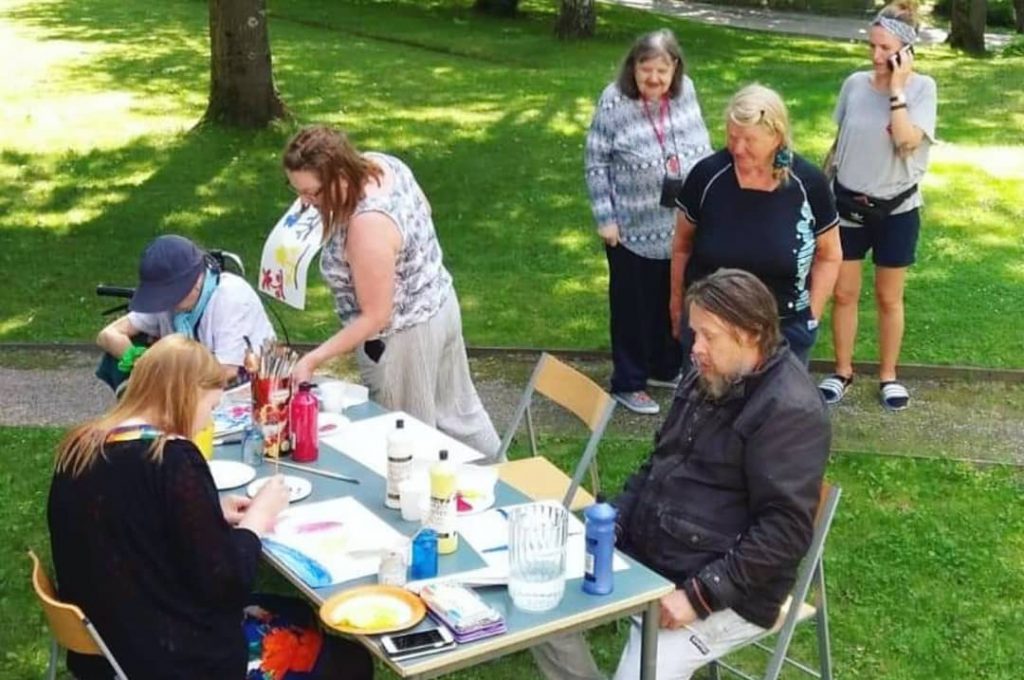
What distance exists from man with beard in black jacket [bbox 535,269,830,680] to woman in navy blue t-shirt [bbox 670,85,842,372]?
113cm

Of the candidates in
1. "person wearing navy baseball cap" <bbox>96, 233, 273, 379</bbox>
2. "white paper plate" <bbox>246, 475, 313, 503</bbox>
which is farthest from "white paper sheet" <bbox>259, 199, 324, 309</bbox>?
"white paper plate" <bbox>246, 475, 313, 503</bbox>

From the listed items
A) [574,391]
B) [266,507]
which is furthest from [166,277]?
[574,391]

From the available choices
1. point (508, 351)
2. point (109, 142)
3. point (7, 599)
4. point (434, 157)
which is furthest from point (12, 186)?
point (7, 599)

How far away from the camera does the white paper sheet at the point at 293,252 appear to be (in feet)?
15.4

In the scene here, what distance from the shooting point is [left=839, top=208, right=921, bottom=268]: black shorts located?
18.9 ft

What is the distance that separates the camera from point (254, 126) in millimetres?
11398

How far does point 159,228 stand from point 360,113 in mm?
4219

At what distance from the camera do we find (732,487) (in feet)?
10.9

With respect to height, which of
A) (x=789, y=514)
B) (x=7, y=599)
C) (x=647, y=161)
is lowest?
(x=7, y=599)

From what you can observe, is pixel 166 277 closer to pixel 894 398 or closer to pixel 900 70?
pixel 900 70

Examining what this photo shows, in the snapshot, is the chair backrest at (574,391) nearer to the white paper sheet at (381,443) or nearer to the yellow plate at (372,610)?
the white paper sheet at (381,443)

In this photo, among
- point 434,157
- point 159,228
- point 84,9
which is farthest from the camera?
point 84,9

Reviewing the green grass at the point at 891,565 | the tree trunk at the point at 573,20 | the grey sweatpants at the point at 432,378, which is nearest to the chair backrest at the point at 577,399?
the grey sweatpants at the point at 432,378

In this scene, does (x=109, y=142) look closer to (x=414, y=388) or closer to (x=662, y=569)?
(x=414, y=388)
